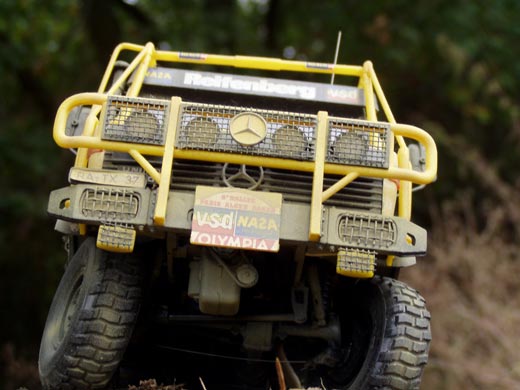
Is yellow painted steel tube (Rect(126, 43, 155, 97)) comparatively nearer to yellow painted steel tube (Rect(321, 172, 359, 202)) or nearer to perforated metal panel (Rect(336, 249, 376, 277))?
yellow painted steel tube (Rect(321, 172, 359, 202))

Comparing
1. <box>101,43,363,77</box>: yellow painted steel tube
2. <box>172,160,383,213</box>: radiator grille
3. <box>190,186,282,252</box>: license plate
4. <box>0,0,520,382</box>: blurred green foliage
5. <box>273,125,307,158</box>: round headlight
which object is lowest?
<box>190,186,282,252</box>: license plate

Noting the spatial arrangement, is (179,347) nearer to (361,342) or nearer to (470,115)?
(361,342)

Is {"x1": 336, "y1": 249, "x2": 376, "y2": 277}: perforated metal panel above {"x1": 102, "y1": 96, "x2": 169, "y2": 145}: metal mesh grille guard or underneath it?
underneath

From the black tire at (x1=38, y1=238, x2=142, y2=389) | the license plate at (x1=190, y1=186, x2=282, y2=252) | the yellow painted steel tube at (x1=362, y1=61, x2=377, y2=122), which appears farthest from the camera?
the yellow painted steel tube at (x1=362, y1=61, x2=377, y2=122)

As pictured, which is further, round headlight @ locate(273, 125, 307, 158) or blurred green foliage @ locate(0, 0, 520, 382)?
blurred green foliage @ locate(0, 0, 520, 382)

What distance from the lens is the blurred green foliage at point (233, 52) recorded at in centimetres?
1294

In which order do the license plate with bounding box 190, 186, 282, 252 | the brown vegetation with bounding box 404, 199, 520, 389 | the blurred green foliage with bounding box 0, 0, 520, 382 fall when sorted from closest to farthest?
the license plate with bounding box 190, 186, 282, 252
the brown vegetation with bounding box 404, 199, 520, 389
the blurred green foliage with bounding box 0, 0, 520, 382

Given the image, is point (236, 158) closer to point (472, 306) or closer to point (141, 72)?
point (141, 72)

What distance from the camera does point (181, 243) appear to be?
5.31 m

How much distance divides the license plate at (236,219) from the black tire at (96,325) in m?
0.76

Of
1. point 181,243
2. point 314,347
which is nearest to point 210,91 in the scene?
point 181,243

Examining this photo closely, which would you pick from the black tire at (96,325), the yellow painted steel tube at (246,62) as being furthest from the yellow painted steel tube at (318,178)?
the yellow painted steel tube at (246,62)

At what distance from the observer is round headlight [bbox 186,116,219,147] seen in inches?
191

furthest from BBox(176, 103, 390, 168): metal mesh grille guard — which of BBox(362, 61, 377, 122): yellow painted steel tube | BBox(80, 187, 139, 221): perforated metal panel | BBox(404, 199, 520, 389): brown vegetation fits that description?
BBox(404, 199, 520, 389): brown vegetation
